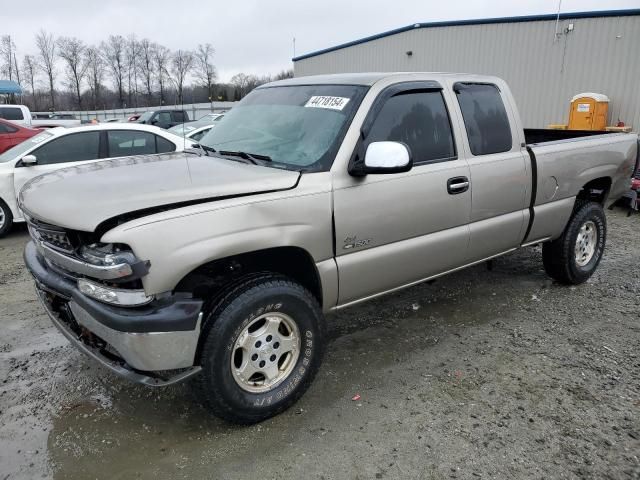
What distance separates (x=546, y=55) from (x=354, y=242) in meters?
14.4

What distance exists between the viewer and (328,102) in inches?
137

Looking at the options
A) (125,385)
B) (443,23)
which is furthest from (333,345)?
(443,23)

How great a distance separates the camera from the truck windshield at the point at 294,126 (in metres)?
3.24

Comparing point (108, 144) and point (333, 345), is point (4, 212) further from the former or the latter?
point (333, 345)

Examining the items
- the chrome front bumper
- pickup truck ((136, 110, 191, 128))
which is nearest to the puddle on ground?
the chrome front bumper

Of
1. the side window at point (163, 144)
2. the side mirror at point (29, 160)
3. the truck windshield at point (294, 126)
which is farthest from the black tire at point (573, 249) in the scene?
the side mirror at point (29, 160)

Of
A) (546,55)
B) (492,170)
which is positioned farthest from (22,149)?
(546,55)

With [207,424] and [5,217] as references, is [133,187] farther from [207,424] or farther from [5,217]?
[5,217]

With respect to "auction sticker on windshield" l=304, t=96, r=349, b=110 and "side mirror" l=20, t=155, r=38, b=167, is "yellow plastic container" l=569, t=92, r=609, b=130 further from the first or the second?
"side mirror" l=20, t=155, r=38, b=167

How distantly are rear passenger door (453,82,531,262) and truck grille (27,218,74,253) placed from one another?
8.96 ft

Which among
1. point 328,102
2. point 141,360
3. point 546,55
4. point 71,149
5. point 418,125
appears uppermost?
point 546,55

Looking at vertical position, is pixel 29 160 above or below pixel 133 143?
below

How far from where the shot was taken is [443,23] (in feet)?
59.1

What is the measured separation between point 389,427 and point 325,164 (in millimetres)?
1587
